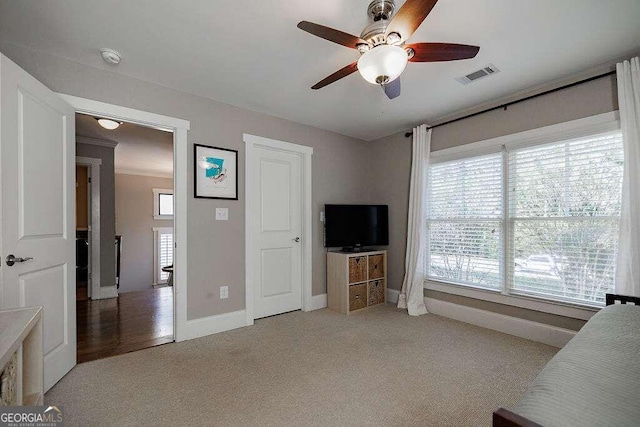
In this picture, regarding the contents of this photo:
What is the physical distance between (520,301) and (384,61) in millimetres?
2722

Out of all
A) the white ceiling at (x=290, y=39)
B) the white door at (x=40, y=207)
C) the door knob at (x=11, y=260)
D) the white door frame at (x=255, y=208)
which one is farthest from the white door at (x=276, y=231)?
the door knob at (x=11, y=260)

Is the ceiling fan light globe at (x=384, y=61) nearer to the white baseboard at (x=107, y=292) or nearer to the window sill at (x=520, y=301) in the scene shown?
the window sill at (x=520, y=301)

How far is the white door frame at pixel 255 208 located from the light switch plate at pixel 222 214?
0.74ft

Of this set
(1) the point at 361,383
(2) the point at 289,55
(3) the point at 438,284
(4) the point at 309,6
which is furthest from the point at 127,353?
(3) the point at 438,284

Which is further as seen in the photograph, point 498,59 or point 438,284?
point 438,284

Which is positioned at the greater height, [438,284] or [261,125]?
[261,125]

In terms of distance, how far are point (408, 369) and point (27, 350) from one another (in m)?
2.27

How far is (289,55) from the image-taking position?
220 cm

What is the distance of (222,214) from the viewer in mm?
3053

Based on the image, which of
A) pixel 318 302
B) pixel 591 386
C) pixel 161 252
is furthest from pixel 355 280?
pixel 161 252

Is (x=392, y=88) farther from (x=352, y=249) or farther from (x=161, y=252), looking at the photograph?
(x=161, y=252)

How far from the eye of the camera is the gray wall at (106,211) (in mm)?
4387

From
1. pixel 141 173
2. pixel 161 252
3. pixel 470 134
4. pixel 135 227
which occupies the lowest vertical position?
pixel 161 252

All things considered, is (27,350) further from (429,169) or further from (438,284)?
(429,169)
